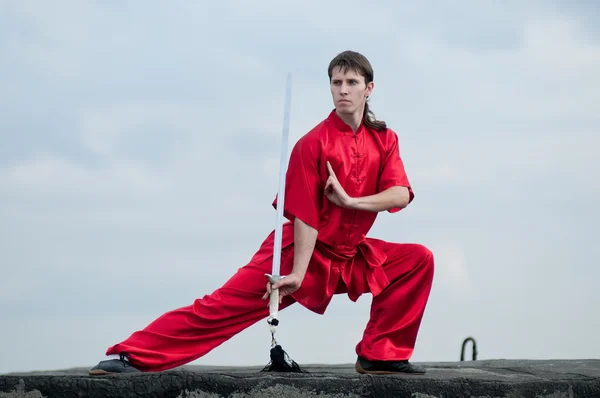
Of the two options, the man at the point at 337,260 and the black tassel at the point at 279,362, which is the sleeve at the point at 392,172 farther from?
the black tassel at the point at 279,362

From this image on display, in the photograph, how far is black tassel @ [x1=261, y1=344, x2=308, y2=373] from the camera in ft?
13.6

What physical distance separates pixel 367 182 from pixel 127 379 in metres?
1.34

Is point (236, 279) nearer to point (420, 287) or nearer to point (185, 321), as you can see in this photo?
point (185, 321)

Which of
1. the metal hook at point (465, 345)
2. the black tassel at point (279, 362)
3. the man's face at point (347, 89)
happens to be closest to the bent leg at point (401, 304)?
the black tassel at point (279, 362)

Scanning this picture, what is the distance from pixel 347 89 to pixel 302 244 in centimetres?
70

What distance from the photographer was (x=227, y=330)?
4285 millimetres

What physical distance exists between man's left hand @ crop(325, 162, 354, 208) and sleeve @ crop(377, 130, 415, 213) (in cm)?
26

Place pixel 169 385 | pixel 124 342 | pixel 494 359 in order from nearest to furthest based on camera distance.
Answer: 1. pixel 169 385
2. pixel 124 342
3. pixel 494 359

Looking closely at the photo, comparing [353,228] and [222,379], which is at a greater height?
[353,228]

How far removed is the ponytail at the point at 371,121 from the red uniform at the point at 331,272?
29mm

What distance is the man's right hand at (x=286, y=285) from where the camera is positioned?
411 centimetres

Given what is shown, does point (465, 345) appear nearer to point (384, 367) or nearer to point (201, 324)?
point (384, 367)

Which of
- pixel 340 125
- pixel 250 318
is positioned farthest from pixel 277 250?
pixel 340 125

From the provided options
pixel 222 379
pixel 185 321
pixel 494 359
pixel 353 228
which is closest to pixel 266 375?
pixel 222 379
